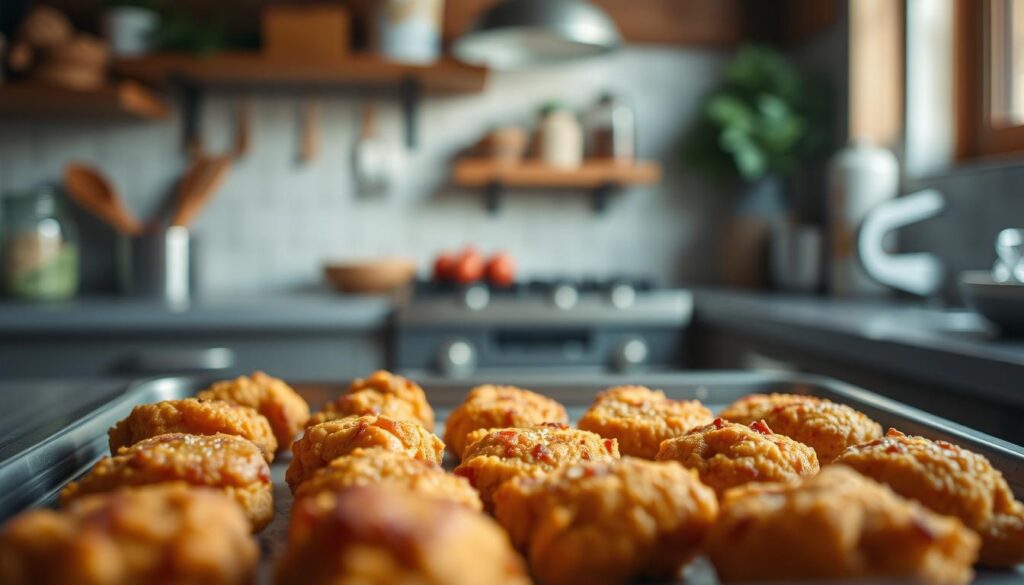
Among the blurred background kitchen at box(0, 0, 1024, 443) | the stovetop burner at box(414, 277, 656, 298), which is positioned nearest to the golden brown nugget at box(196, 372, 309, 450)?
the blurred background kitchen at box(0, 0, 1024, 443)

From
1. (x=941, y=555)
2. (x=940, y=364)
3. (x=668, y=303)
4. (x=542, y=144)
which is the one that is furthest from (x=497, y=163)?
(x=941, y=555)

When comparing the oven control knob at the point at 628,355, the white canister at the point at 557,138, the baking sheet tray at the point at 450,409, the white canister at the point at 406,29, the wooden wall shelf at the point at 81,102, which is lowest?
the oven control knob at the point at 628,355

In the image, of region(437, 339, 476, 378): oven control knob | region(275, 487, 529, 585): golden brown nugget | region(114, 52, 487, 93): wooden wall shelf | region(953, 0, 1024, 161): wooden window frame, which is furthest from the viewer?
region(114, 52, 487, 93): wooden wall shelf

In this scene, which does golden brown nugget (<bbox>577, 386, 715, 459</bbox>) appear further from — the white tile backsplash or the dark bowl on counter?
the white tile backsplash

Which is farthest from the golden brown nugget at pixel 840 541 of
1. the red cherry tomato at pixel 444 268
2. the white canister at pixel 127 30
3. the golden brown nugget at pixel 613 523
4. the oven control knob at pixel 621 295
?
the white canister at pixel 127 30

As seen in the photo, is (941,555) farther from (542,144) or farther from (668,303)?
(542,144)

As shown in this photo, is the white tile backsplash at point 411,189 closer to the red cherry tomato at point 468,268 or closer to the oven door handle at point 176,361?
the red cherry tomato at point 468,268
